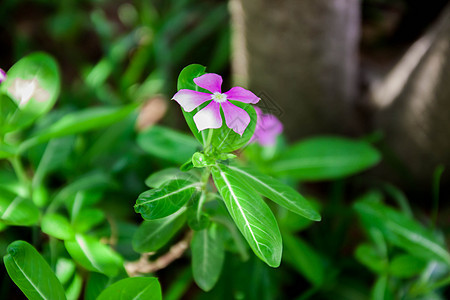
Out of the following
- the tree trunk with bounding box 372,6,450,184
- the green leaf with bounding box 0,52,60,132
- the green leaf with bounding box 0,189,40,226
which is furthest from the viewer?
the tree trunk with bounding box 372,6,450,184

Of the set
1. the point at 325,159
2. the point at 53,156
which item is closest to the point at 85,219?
the point at 53,156

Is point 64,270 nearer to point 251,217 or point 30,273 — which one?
point 30,273

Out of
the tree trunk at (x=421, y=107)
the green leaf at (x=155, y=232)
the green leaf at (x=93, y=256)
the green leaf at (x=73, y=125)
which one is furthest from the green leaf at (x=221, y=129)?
the tree trunk at (x=421, y=107)

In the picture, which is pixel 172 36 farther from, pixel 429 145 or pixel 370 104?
pixel 429 145

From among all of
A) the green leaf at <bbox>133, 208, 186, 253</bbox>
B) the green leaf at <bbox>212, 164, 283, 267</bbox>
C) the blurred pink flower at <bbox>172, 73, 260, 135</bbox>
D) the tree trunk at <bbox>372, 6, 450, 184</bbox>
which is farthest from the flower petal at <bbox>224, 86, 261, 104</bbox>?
the tree trunk at <bbox>372, 6, 450, 184</bbox>

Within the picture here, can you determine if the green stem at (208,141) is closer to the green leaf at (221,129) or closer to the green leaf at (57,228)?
the green leaf at (221,129)

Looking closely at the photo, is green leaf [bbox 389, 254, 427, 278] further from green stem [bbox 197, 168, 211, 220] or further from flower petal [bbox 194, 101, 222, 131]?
flower petal [bbox 194, 101, 222, 131]
